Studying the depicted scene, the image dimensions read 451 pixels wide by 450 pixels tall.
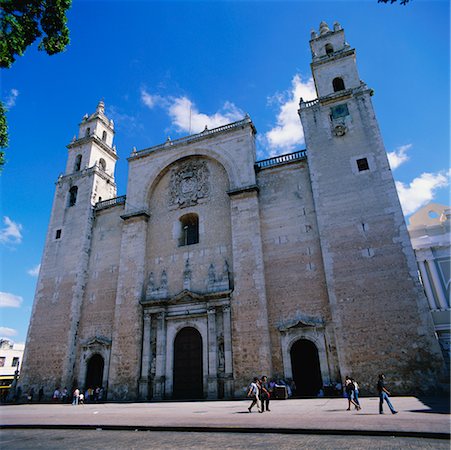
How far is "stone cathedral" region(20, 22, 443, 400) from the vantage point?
15.1 meters

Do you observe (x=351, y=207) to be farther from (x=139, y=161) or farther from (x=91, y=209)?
(x=91, y=209)

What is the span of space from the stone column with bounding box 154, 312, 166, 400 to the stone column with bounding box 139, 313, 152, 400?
505mm

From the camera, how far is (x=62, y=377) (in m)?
19.8

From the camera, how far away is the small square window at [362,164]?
1753 centimetres

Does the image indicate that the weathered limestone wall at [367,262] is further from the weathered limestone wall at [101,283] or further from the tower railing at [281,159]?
the weathered limestone wall at [101,283]

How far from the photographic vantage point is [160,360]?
712 inches

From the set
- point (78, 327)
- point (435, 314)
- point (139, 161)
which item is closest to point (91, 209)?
point (139, 161)


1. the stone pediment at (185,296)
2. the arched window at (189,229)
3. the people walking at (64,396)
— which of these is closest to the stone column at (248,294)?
the stone pediment at (185,296)

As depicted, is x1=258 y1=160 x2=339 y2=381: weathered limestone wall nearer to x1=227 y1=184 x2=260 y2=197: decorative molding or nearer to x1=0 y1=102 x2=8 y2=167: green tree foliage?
x1=227 y1=184 x2=260 y2=197: decorative molding

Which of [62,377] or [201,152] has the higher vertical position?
[201,152]

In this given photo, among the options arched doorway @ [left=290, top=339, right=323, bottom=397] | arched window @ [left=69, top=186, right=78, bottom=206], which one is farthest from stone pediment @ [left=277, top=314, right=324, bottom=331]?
arched window @ [left=69, top=186, right=78, bottom=206]

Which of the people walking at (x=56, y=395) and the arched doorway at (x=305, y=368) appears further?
the people walking at (x=56, y=395)

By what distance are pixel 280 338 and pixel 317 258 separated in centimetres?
440

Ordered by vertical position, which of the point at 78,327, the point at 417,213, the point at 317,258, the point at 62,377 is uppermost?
the point at 417,213
